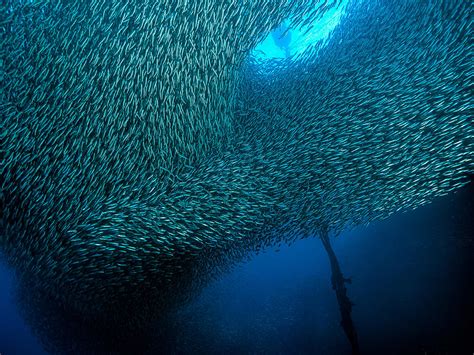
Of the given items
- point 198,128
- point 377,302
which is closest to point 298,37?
point 198,128

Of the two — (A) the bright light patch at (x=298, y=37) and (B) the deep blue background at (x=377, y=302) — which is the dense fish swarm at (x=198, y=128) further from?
(B) the deep blue background at (x=377, y=302)

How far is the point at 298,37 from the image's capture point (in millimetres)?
6297

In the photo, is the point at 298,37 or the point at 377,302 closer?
the point at 298,37

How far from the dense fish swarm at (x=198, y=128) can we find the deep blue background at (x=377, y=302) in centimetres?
511

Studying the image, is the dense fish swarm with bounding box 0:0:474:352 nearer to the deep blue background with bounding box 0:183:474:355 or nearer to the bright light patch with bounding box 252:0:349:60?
the bright light patch with bounding box 252:0:349:60

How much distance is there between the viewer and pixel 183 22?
4773 mm

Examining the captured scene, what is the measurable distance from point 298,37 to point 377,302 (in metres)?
15.5

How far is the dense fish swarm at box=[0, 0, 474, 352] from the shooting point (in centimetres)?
457

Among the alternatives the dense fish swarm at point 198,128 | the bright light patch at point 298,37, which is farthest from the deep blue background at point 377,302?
the bright light patch at point 298,37

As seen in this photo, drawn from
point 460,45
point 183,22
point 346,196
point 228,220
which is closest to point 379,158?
point 346,196

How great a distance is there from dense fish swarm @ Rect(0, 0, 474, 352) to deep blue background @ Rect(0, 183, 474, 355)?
5.11 meters

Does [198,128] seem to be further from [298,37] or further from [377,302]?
[377,302]

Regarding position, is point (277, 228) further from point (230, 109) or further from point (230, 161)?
point (230, 109)

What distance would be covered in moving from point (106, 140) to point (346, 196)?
548 centimetres
